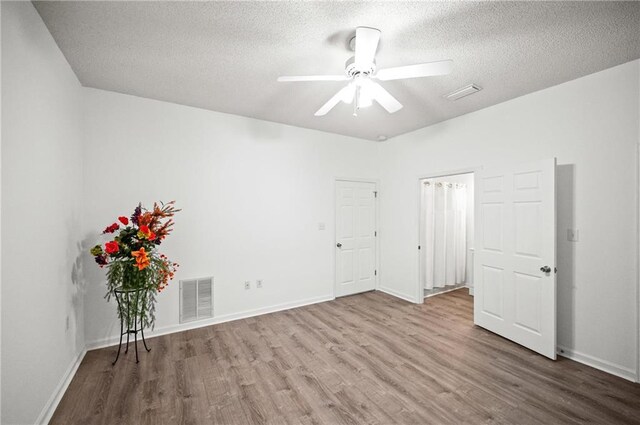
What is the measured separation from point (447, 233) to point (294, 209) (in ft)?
10.2

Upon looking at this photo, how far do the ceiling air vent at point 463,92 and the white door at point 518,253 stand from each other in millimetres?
969

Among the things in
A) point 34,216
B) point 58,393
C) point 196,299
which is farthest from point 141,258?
point 196,299

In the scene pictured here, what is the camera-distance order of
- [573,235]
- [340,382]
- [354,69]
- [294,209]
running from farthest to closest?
[294,209]
[573,235]
[340,382]
[354,69]

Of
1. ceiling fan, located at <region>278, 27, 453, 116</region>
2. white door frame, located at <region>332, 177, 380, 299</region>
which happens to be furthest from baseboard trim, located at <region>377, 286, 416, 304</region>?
ceiling fan, located at <region>278, 27, 453, 116</region>

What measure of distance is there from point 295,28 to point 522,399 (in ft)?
10.9

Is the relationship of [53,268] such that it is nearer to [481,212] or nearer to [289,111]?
[289,111]

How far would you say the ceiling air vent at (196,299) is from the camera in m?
3.39

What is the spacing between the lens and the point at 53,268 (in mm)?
2082

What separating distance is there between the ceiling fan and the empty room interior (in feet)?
0.06

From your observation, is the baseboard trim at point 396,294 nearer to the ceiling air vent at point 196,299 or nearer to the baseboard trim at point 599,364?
the baseboard trim at point 599,364

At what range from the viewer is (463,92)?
Answer: 2953mm

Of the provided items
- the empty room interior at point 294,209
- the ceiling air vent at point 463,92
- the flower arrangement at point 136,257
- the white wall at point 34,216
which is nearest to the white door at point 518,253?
the empty room interior at point 294,209

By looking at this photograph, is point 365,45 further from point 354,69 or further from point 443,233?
point 443,233

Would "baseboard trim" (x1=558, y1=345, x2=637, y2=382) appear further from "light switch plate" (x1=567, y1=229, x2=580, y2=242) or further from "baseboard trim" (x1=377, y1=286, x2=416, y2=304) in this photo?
"baseboard trim" (x1=377, y1=286, x2=416, y2=304)
